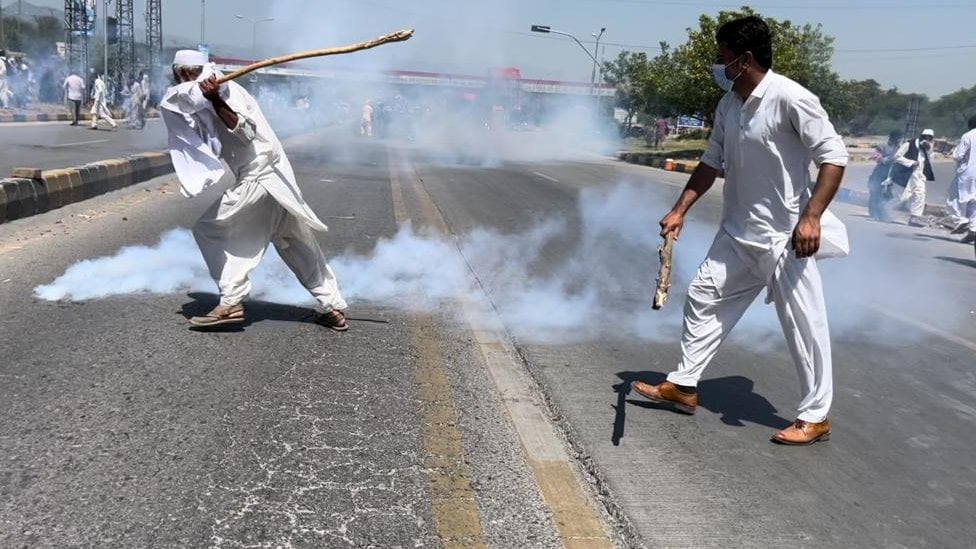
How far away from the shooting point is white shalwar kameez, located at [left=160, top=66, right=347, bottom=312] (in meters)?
4.93

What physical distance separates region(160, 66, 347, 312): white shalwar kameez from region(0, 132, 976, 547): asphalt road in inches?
13.9

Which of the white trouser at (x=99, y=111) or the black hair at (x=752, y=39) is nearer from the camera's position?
the black hair at (x=752, y=39)

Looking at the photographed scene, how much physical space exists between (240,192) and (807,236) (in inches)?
119

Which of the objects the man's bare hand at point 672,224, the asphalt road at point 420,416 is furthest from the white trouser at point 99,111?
the man's bare hand at point 672,224

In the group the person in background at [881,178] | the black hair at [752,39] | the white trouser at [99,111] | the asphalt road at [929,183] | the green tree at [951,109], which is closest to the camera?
the black hair at [752,39]

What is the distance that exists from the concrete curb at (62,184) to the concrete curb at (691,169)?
7268 mm

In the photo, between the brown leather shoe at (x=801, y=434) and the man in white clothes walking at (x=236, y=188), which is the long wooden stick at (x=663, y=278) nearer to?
the brown leather shoe at (x=801, y=434)

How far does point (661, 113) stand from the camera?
44.4 meters

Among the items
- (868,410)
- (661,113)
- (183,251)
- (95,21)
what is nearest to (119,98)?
(95,21)

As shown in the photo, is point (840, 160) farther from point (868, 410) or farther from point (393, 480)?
point (393, 480)

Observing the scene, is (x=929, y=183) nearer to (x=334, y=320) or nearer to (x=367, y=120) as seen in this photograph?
(x=367, y=120)

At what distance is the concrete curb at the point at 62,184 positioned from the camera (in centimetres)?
913

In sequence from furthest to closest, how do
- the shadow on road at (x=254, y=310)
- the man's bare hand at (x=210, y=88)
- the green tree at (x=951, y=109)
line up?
the green tree at (x=951, y=109), the shadow on road at (x=254, y=310), the man's bare hand at (x=210, y=88)

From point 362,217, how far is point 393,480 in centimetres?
750
